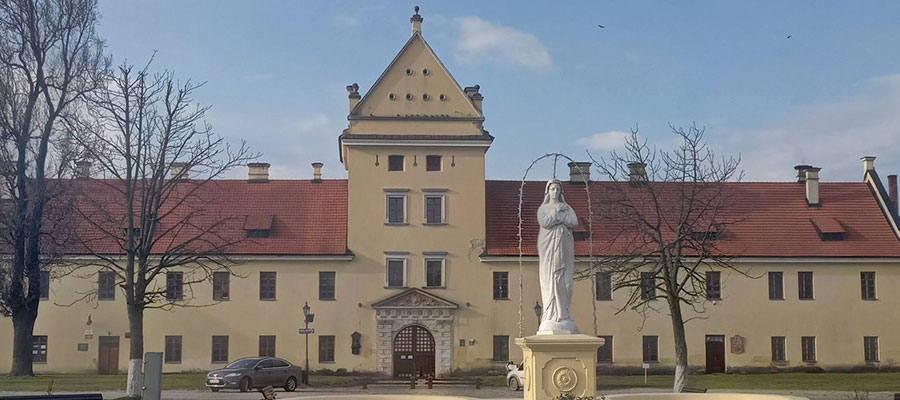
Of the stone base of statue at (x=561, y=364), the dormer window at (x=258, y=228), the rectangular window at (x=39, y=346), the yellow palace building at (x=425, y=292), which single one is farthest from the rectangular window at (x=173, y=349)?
the stone base of statue at (x=561, y=364)

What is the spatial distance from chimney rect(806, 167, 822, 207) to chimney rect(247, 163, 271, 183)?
25.3 metres

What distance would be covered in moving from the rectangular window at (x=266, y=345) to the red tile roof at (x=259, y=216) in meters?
3.61

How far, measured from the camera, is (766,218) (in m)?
46.5

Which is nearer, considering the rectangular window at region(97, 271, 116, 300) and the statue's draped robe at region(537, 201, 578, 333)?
the statue's draped robe at region(537, 201, 578, 333)

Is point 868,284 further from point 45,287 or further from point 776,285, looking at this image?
point 45,287

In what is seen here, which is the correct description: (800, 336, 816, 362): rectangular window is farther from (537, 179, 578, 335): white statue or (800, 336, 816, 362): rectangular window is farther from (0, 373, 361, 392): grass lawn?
(537, 179, 578, 335): white statue

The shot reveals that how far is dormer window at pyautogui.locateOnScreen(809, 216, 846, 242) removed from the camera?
45.4 meters

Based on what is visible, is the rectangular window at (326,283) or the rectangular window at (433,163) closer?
the rectangular window at (326,283)

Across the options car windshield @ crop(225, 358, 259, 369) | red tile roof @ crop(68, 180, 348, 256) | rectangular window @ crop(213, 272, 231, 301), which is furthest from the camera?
red tile roof @ crop(68, 180, 348, 256)

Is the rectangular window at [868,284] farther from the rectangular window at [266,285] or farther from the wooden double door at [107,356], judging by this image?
the wooden double door at [107,356]

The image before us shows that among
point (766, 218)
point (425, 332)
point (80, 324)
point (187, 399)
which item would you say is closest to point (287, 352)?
point (425, 332)

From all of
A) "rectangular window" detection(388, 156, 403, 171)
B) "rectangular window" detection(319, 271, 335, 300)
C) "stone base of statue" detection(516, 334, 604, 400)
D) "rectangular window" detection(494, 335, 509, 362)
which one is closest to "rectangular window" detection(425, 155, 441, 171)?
"rectangular window" detection(388, 156, 403, 171)

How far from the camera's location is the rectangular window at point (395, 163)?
44.1 meters

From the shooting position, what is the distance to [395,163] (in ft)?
145
